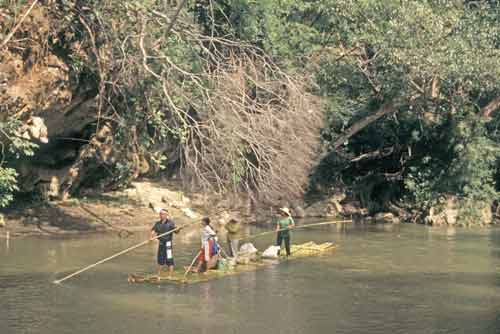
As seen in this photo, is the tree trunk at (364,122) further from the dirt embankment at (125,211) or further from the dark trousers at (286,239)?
the dark trousers at (286,239)

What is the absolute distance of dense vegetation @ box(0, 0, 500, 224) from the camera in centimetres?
2458

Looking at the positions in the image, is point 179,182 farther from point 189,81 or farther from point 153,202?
point 189,81

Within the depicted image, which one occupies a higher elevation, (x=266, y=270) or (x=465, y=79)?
(x=465, y=79)

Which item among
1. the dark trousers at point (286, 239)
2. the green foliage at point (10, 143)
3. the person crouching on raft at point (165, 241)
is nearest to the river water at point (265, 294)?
the dark trousers at point (286, 239)

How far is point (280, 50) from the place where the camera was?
33.2 m

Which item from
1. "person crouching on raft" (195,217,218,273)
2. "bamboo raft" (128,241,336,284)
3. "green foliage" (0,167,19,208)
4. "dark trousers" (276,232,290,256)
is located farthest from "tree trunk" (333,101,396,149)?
"person crouching on raft" (195,217,218,273)

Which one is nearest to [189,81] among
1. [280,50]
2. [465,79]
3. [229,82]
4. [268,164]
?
[229,82]

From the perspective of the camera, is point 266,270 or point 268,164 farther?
point 268,164

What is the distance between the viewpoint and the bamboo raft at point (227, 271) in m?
18.2

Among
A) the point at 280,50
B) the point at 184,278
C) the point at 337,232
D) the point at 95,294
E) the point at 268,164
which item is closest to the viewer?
the point at 95,294

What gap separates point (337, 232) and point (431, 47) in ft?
26.6

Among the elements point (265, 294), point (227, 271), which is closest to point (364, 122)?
point (227, 271)

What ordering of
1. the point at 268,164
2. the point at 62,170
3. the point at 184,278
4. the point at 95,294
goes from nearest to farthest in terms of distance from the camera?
the point at 95,294
the point at 184,278
the point at 268,164
the point at 62,170

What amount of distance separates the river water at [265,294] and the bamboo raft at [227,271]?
0.38 metres
